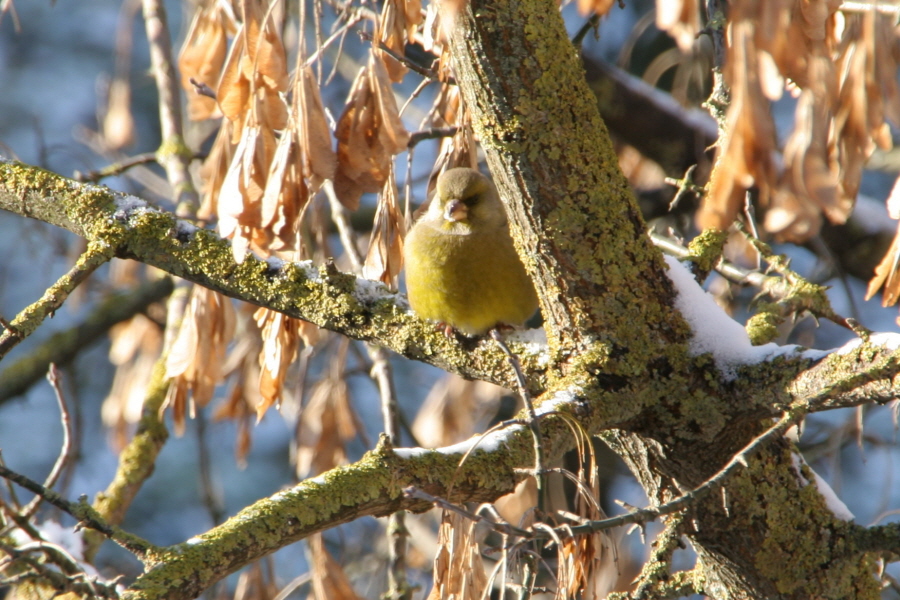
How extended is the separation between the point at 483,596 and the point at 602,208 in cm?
95

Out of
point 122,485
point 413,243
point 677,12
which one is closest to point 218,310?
point 413,243

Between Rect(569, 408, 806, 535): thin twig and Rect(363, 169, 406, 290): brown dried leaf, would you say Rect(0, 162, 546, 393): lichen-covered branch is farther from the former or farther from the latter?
Rect(569, 408, 806, 535): thin twig

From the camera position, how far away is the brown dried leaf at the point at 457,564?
6.46 ft

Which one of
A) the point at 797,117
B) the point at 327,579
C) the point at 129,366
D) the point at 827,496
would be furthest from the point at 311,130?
the point at 129,366

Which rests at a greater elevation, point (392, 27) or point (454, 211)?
point (454, 211)

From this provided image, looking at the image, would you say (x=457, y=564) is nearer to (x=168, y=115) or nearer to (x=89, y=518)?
(x=89, y=518)

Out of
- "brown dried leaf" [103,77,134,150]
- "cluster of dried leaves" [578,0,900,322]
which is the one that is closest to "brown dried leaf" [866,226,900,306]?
"cluster of dried leaves" [578,0,900,322]

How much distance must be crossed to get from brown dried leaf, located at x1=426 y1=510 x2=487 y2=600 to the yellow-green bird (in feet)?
3.55

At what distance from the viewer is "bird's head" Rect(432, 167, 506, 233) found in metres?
3.26

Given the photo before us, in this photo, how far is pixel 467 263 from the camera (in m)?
3.21

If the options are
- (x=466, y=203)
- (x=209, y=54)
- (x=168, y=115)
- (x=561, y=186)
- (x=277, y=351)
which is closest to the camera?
(x=561, y=186)

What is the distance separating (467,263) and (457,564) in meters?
1.43

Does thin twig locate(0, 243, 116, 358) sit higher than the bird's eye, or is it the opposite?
the bird's eye

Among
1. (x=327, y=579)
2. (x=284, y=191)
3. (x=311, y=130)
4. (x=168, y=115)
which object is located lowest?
(x=327, y=579)
